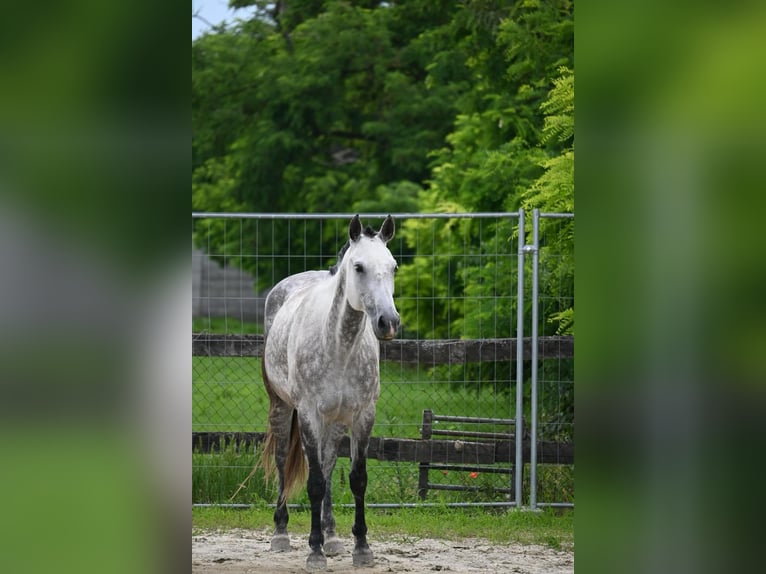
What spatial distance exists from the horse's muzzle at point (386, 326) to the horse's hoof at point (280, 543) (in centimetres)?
170

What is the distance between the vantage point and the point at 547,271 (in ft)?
22.3

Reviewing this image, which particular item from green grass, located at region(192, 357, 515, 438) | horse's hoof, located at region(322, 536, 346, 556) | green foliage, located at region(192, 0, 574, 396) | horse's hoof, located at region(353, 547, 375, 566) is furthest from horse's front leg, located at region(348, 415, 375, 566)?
green foliage, located at region(192, 0, 574, 396)

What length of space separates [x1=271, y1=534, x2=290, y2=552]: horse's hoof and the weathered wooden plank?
4.47 ft

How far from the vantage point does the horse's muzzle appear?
432 cm

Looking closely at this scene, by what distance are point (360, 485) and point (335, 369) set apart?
0.64 metres

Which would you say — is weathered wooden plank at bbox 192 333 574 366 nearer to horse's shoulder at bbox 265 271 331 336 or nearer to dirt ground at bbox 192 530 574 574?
horse's shoulder at bbox 265 271 331 336

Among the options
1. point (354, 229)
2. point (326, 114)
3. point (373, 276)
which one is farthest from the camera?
point (326, 114)

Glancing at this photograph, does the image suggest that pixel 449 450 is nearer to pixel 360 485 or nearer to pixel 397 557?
pixel 397 557

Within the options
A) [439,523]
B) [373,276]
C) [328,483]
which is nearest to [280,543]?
[328,483]

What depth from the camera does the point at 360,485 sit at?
16.8ft

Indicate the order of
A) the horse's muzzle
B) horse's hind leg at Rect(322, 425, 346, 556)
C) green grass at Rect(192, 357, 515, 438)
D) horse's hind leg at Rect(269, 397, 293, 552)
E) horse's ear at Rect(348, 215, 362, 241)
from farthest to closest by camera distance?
green grass at Rect(192, 357, 515, 438) < horse's hind leg at Rect(269, 397, 293, 552) < horse's hind leg at Rect(322, 425, 346, 556) < horse's ear at Rect(348, 215, 362, 241) < the horse's muzzle
